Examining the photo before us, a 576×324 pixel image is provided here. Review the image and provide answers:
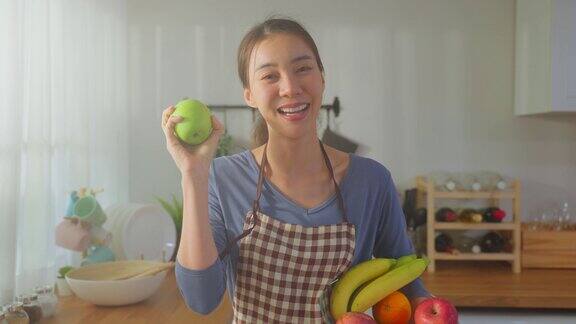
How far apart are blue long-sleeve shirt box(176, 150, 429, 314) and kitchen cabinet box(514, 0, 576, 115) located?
131 cm

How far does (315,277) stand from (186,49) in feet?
5.38

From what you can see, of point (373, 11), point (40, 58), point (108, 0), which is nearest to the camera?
point (40, 58)

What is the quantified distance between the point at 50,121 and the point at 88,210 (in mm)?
296

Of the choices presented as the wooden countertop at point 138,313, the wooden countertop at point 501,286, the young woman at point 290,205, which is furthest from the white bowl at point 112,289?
the wooden countertop at point 501,286

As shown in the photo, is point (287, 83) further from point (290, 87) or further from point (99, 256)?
point (99, 256)

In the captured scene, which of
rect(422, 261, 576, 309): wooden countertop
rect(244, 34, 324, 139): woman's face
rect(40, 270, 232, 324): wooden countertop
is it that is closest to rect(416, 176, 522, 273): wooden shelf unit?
rect(422, 261, 576, 309): wooden countertop

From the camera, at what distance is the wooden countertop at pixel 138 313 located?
1.52m

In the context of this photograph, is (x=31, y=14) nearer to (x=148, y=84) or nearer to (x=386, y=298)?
(x=148, y=84)

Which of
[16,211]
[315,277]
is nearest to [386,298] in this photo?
[315,277]

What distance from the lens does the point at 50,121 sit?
173cm

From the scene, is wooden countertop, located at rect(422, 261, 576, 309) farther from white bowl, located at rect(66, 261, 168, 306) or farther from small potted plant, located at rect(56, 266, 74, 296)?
small potted plant, located at rect(56, 266, 74, 296)

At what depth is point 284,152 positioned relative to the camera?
106 centimetres

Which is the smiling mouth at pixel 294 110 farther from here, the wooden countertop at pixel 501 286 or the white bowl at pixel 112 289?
the wooden countertop at pixel 501 286

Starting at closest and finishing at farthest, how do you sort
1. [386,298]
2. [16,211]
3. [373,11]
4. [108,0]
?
[386,298] < [16,211] < [108,0] < [373,11]
